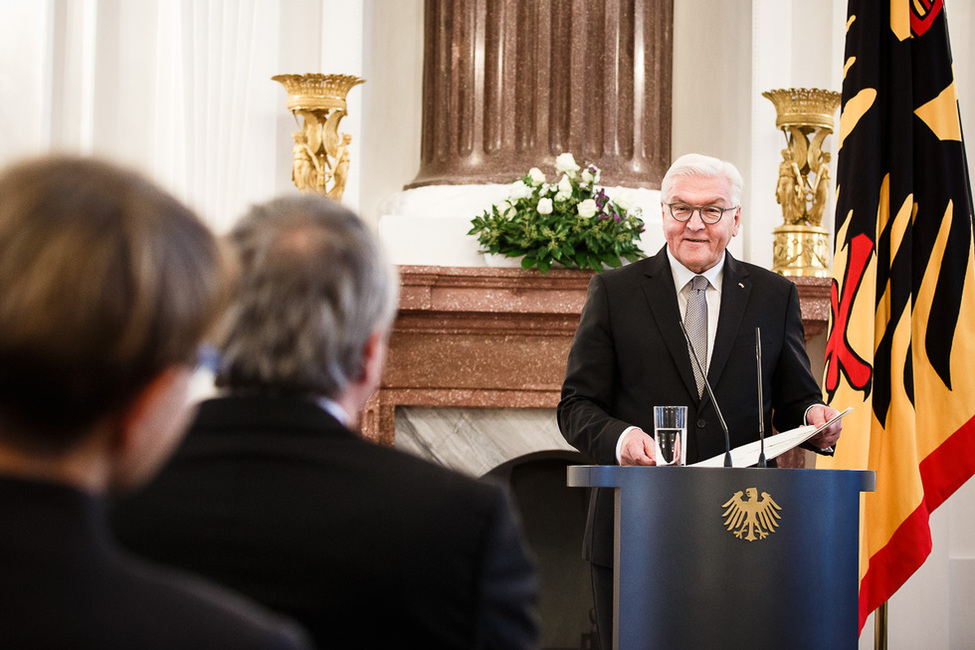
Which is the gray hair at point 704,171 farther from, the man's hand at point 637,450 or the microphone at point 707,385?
the man's hand at point 637,450

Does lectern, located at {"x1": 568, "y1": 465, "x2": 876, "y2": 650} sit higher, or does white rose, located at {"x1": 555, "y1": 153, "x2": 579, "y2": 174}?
white rose, located at {"x1": 555, "y1": 153, "x2": 579, "y2": 174}

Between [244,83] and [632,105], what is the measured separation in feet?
5.91

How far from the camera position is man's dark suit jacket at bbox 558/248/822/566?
2.88 meters

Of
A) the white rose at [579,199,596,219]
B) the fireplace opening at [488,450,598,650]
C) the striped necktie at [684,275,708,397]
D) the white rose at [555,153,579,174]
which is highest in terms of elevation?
the white rose at [555,153,579,174]

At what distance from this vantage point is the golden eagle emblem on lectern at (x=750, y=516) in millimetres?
2432

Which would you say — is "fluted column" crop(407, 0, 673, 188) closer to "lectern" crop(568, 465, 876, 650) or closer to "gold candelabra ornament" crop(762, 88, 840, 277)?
"gold candelabra ornament" crop(762, 88, 840, 277)

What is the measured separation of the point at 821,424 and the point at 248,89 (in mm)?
3468

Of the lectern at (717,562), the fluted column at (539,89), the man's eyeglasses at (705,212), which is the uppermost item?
the fluted column at (539,89)

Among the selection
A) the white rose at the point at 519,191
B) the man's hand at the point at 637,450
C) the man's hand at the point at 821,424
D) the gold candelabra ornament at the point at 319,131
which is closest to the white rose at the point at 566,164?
the white rose at the point at 519,191

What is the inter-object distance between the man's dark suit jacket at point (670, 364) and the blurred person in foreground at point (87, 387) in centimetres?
209

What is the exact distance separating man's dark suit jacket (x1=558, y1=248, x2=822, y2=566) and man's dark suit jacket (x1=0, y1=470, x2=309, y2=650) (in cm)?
210

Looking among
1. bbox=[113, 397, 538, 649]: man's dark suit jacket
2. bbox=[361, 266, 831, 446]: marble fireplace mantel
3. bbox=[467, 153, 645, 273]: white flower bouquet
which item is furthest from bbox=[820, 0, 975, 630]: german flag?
bbox=[113, 397, 538, 649]: man's dark suit jacket

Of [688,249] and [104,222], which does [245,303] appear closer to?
[104,222]

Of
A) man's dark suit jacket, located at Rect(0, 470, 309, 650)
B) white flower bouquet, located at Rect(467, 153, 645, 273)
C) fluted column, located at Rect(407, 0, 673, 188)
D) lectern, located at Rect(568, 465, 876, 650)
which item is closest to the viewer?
man's dark suit jacket, located at Rect(0, 470, 309, 650)
